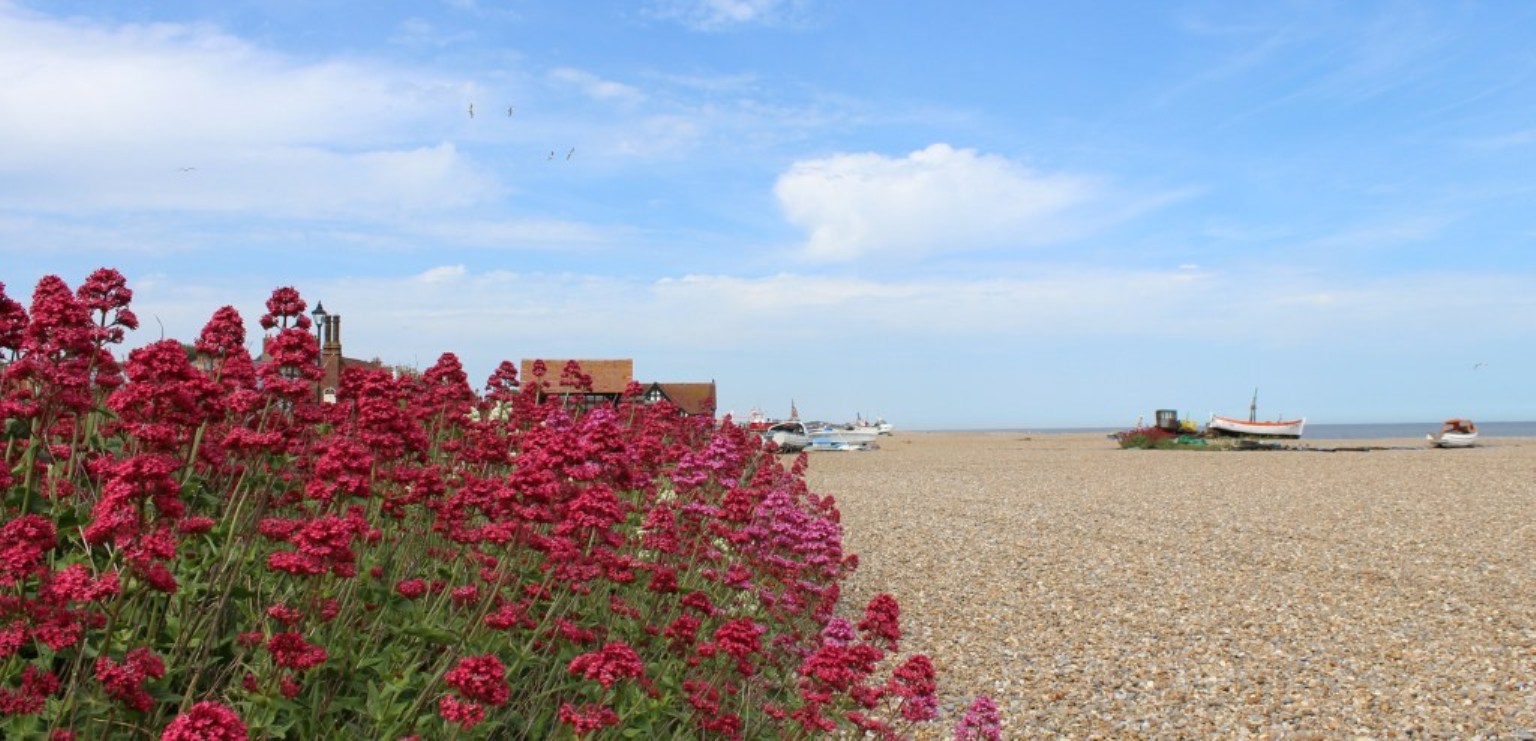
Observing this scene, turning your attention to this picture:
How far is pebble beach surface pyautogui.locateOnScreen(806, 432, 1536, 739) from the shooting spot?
8.15 m

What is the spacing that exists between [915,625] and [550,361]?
90.4 feet

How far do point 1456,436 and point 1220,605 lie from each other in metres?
50.1

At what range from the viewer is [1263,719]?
7930 mm

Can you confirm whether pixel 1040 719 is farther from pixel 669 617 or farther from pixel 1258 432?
pixel 1258 432

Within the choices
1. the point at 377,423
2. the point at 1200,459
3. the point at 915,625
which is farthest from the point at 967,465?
the point at 377,423

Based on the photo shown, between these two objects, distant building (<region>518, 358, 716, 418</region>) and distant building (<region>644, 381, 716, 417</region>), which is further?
distant building (<region>644, 381, 716, 417</region>)

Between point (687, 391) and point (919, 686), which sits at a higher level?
point (687, 391)

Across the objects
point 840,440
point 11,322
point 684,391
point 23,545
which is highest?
point 684,391

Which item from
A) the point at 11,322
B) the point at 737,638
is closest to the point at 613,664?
the point at 737,638

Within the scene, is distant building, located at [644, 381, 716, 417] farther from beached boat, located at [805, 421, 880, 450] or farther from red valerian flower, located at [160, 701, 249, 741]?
red valerian flower, located at [160, 701, 249, 741]

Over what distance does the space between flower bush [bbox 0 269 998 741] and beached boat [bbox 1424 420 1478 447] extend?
5579cm

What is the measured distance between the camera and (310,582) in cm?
458

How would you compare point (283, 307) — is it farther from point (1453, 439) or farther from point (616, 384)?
point (1453, 439)

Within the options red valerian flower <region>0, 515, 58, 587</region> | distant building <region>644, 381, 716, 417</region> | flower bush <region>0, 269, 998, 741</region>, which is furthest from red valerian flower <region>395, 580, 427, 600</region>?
distant building <region>644, 381, 716, 417</region>
